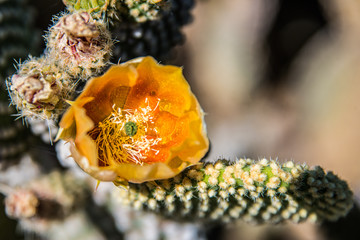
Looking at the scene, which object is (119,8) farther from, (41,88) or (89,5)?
(41,88)

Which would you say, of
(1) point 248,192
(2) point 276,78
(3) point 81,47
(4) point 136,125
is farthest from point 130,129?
(2) point 276,78

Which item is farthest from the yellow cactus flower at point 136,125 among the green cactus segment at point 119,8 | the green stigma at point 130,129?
the green cactus segment at point 119,8

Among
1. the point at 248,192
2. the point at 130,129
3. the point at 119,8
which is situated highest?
the point at 119,8

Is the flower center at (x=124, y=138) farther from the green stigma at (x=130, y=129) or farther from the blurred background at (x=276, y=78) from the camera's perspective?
the blurred background at (x=276, y=78)

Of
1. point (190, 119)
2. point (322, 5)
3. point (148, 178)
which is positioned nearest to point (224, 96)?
point (322, 5)

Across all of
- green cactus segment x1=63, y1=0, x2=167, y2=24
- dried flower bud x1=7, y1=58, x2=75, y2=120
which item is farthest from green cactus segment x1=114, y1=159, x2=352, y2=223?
green cactus segment x1=63, y1=0, x2=167, y2=24

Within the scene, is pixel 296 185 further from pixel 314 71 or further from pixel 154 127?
pixel 314 71
